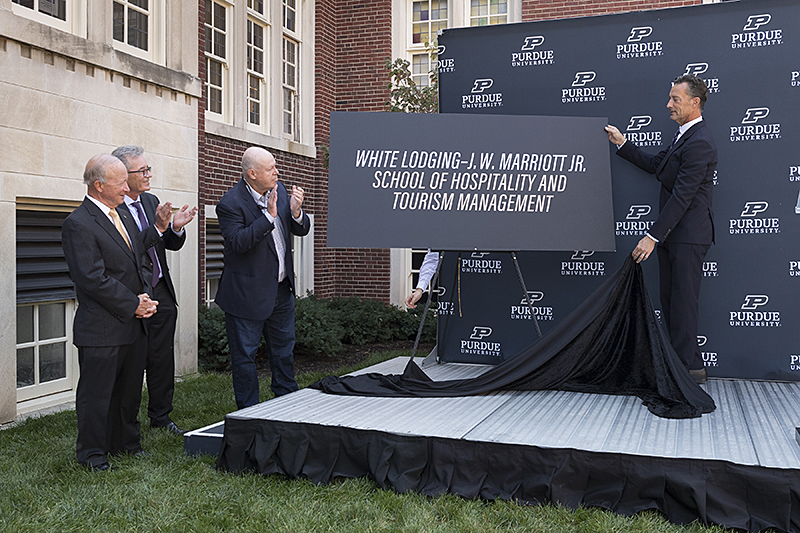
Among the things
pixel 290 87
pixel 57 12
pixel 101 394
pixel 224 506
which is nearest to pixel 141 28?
pixel 57 12

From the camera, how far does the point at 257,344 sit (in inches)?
185

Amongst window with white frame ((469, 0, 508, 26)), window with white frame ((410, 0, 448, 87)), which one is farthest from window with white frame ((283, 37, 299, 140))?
window with white frame ((469, 0, 508, 26))

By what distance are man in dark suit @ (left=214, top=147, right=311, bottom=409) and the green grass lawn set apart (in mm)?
848

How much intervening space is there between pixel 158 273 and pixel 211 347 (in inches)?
131

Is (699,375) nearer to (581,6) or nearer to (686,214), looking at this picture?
(686,214)

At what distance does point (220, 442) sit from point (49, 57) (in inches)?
154

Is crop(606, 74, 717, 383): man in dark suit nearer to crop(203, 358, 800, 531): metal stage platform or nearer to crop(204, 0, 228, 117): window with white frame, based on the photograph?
crop(203, 358, 800, 531): metal stage platform

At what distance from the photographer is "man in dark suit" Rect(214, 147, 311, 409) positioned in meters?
4.50

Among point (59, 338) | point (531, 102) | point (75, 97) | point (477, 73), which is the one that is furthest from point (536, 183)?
point (59, 338)

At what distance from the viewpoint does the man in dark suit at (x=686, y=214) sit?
4605 mm

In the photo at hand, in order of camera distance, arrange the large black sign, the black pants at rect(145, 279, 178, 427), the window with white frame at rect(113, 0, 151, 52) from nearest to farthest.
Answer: the black pants at rect(145, 279, 178, 427) → the large black sign → the window with white frame at rect(113, 0, 151, 52)

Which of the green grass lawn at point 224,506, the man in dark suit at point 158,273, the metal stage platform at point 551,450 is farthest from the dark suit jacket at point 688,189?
the man in dark suit at point 158,273

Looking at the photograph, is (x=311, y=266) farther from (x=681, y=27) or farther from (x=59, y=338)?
(x=681, y=27)

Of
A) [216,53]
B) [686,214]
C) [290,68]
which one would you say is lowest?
[686,214]
